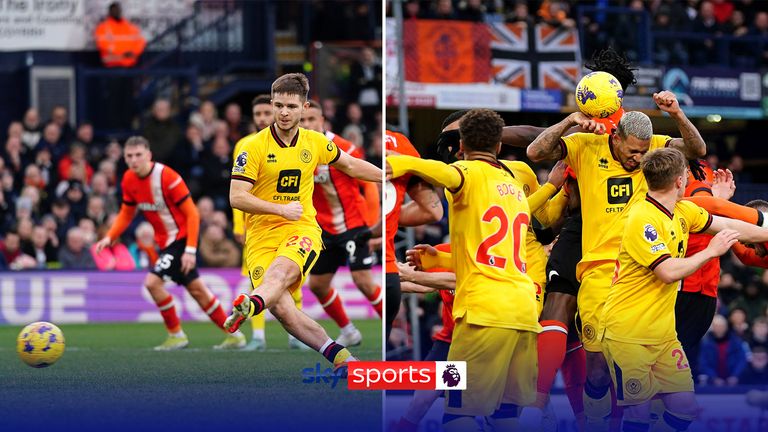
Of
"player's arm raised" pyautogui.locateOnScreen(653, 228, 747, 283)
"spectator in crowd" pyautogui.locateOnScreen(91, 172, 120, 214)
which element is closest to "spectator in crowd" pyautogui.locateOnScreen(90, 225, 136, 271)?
"spectator in crowd" pyautogui.locateOnScreen(91, 172, 120, 214)

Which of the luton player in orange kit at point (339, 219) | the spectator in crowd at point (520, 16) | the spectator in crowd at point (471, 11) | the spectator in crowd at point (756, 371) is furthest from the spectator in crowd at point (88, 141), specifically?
the spectator in crowd at point (756, 371)

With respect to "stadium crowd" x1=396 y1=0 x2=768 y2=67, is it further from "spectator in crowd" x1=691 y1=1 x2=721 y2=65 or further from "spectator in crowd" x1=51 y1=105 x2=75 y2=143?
"spectator in crowd" x1=51 y1=105 x2=75 y2=143

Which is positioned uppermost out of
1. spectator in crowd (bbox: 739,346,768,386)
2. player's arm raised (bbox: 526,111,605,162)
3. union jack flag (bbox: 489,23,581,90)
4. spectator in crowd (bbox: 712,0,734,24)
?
spectator in crowd (bbox: 712,0,734,24)

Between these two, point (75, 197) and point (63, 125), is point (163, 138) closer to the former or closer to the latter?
point (63, 125)

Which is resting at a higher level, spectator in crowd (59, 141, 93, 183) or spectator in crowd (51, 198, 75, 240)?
spectator in crowd (59, 141, 93, 183)

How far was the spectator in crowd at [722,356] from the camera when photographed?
49.6ft

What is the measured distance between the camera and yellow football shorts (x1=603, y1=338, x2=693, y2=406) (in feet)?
24.6

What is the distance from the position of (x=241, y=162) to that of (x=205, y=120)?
11187mm

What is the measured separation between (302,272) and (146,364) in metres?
2.66

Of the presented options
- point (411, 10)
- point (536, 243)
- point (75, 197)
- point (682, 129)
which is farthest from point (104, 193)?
point (682, 129)

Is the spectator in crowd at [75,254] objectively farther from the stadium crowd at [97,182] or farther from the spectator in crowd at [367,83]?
the spectator in crowd at [367,83]

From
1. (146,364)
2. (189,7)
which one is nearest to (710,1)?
(189,7)

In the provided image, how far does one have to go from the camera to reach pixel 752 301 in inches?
674

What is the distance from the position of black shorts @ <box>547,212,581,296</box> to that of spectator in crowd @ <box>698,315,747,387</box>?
22.8 ft
